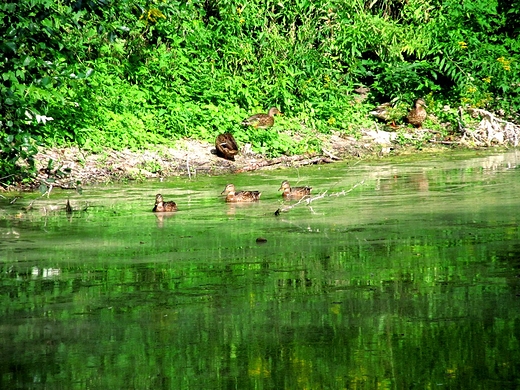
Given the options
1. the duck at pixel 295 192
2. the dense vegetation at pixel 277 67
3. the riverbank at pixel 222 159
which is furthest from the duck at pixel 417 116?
the duck at pixel 295 192

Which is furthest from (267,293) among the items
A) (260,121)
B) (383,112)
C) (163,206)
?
(383,112)

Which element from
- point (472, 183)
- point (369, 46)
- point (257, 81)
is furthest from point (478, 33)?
point (472, 183)

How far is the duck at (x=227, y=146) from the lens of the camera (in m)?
14.0

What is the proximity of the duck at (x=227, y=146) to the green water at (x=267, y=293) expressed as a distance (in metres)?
2.91

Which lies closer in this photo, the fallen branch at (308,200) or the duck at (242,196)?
the fallen branch at (308,200)

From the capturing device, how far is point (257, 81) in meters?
16.6

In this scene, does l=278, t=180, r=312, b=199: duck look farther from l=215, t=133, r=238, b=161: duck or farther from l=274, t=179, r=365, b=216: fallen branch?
l=215, t=133, r=238, b=161: duck

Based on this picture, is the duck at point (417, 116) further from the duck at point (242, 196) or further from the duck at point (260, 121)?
the duck at point (242, 196)

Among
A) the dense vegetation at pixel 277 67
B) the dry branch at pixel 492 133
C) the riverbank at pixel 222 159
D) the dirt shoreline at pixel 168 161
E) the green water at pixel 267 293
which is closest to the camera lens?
the green water at pixel 267 293

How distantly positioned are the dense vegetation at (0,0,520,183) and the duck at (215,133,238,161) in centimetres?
62

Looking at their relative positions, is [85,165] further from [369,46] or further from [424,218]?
[369,46]

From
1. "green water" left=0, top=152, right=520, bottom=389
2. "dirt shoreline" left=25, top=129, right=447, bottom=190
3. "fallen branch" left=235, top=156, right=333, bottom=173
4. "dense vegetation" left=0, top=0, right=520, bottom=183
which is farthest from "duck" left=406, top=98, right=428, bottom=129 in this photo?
"green water" left=0, top=152, right=520, bottom=389

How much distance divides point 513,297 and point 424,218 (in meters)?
3.18

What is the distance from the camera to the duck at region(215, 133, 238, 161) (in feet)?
45.8
